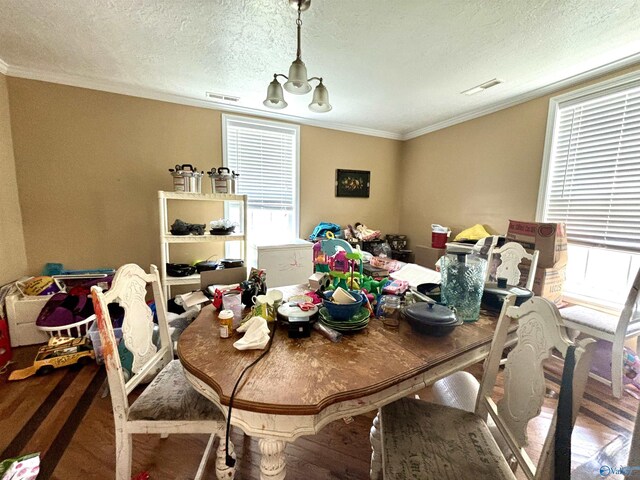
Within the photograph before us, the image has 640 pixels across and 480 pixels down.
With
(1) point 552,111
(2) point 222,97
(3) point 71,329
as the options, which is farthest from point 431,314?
(2) point 222,97

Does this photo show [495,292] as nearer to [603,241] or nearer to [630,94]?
[603,241]

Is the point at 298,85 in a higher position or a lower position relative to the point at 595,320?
higher

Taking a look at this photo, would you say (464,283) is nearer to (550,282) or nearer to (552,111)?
(550,282)

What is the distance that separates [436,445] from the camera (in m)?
0.91

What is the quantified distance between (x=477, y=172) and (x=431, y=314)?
2.86m

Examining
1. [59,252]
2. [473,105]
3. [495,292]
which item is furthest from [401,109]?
[59,252]

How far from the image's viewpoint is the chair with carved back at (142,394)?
0.96 metres

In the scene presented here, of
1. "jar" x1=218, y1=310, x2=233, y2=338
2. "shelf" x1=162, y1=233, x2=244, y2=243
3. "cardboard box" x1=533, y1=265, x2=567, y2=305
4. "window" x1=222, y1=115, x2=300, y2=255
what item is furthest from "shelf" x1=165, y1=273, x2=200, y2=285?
"cardboard box" x1=533, y1=265, x2=567, y2=305

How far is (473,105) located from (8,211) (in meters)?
4.87

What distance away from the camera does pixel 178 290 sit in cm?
313

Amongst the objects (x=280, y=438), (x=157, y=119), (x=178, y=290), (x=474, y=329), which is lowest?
(x=178, y=290)

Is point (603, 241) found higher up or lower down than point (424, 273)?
higher up

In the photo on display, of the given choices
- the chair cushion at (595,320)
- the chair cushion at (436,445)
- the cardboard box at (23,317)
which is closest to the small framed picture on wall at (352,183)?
the chair cushion at (595,320)

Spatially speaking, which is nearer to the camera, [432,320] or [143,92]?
[432,320]
